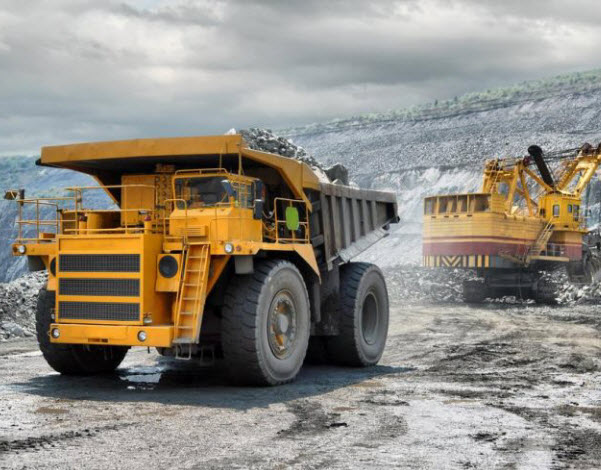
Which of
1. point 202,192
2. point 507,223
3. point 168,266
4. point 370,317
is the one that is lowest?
point 370,317

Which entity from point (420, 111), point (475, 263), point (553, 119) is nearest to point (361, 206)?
point (475, 263)

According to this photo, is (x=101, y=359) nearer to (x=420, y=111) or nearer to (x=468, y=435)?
(x=468, y=435)

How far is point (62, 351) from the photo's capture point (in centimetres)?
958

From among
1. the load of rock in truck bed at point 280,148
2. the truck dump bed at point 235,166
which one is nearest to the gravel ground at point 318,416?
the truck dump bed at point 235,166

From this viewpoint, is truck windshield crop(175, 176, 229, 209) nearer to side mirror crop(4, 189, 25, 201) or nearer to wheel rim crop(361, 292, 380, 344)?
side mirror crop(4, 189, 25, 201)

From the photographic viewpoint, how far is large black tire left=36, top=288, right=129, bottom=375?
9570 millimetres

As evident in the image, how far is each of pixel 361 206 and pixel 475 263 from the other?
1481cm

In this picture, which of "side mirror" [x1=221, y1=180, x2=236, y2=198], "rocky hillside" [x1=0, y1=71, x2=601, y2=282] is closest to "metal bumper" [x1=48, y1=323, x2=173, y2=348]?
"side mirror" [x1=221, y1=180, x2=236, y2=198]

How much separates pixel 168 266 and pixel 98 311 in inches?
33.8

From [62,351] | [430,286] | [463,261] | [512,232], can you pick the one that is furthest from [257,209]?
[430,286]

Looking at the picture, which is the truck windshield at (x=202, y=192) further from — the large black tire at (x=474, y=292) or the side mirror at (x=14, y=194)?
the large black tire at (x=474, y=292)

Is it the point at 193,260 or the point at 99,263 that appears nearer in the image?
the point at 193,260

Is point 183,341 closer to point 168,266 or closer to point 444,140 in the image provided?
point 168,266

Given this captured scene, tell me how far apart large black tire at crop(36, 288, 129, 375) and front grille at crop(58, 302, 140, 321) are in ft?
2.39
